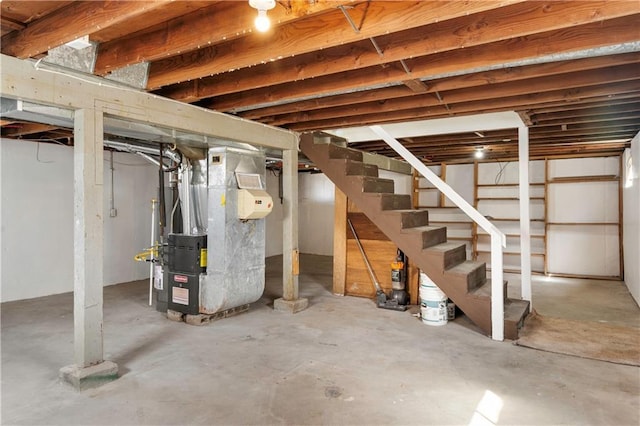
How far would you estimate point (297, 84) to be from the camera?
3186 millimetres

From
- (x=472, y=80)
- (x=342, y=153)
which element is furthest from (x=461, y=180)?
(x=472, y=80)

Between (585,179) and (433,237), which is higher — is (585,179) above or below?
above

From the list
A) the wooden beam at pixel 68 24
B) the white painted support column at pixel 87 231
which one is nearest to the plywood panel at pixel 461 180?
the white painted support column at pixel 87 231

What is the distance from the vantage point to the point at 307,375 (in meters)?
2.79

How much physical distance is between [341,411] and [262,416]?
0.46 metres

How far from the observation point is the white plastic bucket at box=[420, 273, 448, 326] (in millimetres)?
3979

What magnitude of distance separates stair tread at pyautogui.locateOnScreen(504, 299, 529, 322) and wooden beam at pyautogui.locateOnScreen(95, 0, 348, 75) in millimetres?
3167

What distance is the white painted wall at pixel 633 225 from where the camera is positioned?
15.5 ft

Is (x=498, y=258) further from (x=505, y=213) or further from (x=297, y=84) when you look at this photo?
(x=505, y=213)

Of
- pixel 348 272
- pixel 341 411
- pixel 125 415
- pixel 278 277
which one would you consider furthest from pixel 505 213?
pixel 125 415

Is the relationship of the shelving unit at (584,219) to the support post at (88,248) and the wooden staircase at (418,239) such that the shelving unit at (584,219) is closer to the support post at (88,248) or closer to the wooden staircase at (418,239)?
the wooden staircase at (418,239)

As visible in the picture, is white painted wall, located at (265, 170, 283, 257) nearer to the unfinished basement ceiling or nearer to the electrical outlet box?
the electrical outlet box

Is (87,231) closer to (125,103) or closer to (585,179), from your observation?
(125,103)

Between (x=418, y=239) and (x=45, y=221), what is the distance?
16.4 feet
